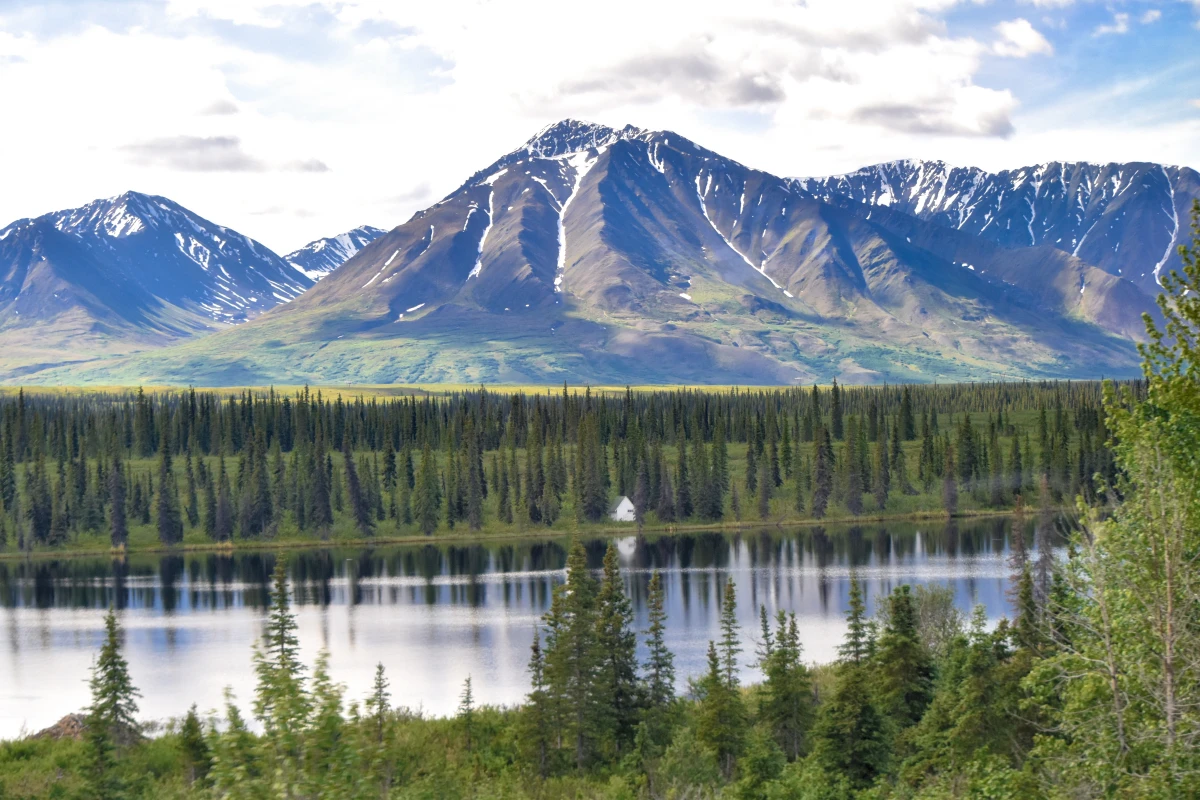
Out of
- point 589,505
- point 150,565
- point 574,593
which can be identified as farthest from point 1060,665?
point 589,505

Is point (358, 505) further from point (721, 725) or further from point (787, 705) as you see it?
point (721, 725)

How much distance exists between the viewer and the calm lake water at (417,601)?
264 feet

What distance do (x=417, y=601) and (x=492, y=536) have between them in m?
58.7

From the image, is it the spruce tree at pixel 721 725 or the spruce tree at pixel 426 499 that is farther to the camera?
the spruce tree at pixel 426 499

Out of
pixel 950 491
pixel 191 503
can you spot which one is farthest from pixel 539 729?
pixel 191 503

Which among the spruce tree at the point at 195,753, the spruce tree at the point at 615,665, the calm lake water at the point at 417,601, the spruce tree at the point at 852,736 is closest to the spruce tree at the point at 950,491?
the calm lake water at the point at 417,601

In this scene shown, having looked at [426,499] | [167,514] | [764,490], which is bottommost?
[764,490]

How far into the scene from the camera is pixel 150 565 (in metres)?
157

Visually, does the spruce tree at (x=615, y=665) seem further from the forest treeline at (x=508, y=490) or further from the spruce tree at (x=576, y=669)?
the forest treeline at (x=508, y=490)

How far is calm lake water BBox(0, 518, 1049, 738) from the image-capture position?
8056 centimetres

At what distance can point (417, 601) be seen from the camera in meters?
118

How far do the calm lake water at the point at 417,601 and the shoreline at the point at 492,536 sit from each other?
514 cm

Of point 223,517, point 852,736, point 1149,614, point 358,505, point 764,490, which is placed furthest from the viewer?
point 764,490

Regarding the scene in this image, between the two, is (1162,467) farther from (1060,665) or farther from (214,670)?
(214,670)
